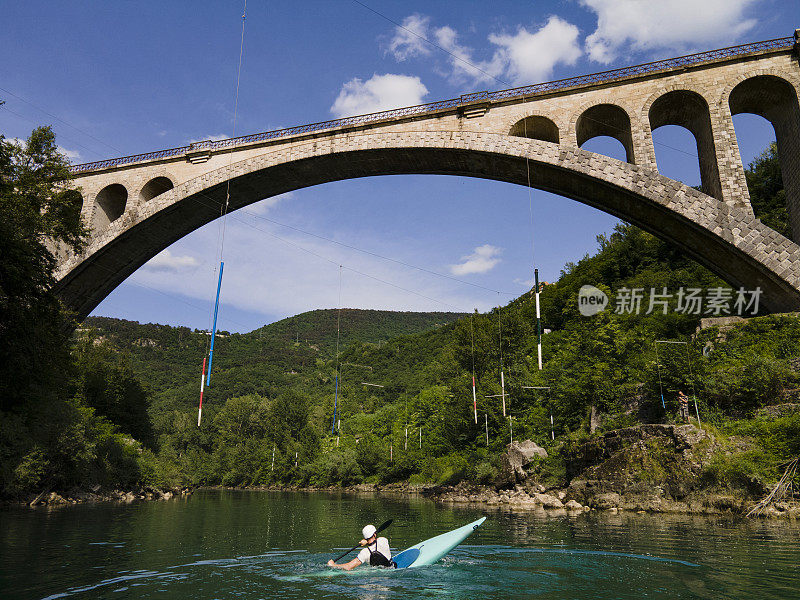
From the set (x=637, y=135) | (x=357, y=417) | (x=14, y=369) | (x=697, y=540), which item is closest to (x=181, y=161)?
(x=14, y=369)

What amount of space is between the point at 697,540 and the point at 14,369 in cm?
2215

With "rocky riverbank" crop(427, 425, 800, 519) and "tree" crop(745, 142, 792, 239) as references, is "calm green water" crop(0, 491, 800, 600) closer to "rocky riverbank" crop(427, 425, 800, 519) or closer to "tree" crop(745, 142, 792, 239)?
"rocky riverbank" crop(427, 425, 800, 519)

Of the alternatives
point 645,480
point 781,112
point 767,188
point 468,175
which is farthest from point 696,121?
point 767,188

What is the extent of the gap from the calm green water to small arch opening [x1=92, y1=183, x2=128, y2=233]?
19.3m

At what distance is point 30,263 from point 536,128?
22100 mm

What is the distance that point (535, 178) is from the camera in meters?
Answer: 23.8

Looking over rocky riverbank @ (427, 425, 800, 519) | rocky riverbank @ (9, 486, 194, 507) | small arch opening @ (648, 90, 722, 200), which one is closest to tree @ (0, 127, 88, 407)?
rocky riverbank @ (9, 486, 194, 507)

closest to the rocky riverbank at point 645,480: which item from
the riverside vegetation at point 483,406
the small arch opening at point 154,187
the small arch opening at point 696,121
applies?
the riverside vegetation at point 483,406

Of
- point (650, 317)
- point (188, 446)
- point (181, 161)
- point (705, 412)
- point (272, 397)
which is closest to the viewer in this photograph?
point (705, 412)

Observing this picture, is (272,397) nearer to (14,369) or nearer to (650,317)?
(650,317)

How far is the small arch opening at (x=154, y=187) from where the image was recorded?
29.1m

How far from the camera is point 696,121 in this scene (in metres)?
22.7

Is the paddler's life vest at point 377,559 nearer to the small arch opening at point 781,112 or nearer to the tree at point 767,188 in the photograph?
the small arch opening at point 781,112

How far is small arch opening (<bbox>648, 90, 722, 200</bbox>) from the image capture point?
20.9 metres
